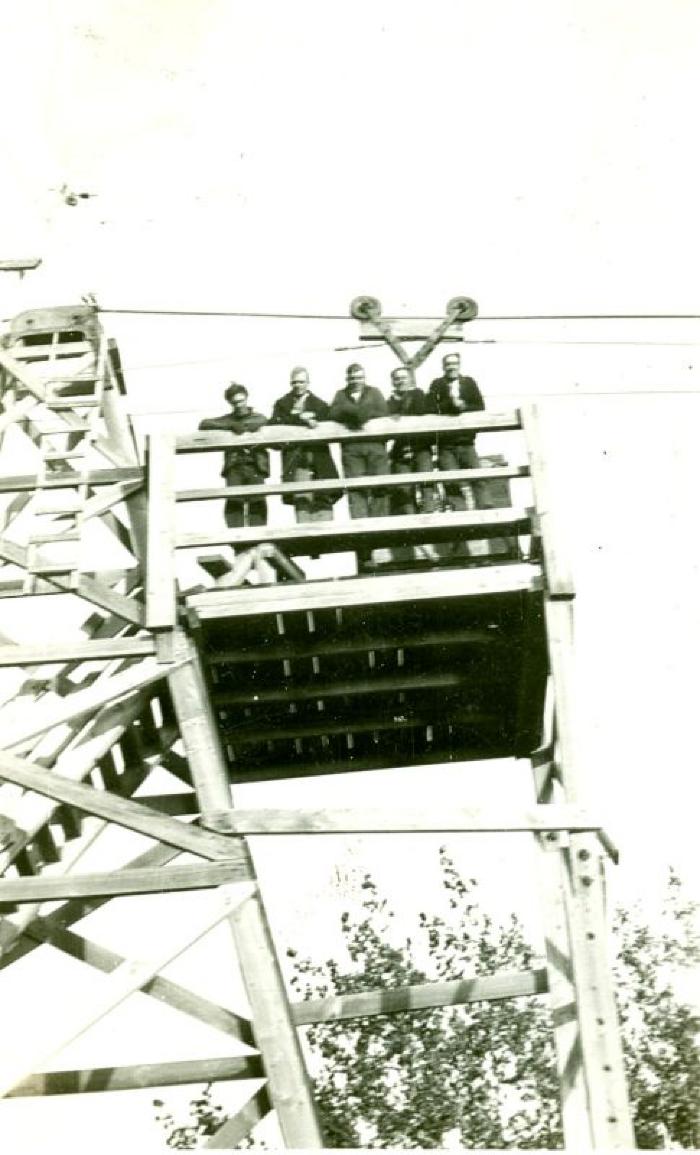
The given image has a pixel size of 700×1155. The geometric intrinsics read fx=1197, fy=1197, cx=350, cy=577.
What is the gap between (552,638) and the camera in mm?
7836

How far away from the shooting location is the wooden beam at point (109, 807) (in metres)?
7.28

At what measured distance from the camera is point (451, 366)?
32.4 feet

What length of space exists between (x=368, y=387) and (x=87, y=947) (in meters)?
4.99

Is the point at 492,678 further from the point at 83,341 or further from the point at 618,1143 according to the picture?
the point at 83,341

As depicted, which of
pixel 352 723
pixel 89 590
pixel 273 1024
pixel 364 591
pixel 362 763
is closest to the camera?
pixel 273 1024

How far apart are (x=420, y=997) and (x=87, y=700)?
3.63 meters

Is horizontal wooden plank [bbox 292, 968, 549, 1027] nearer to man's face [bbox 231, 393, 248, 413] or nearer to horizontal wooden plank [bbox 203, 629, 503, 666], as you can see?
horizontal wooden plank [bbox 203, 629, 503, 666]

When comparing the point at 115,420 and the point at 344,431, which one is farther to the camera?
the point at 115,420

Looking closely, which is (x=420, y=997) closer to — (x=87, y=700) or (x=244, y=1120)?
(x=244, y=1120)

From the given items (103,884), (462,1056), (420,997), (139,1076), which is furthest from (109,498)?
(462,1056)

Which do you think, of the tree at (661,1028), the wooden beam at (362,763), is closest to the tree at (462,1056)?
the tree at (661,1028)

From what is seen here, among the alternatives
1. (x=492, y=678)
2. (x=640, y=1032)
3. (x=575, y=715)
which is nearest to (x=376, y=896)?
(x=640, y=1032)

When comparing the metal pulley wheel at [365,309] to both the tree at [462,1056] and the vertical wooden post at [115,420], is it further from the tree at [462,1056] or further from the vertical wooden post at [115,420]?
the tree at [462,1056]

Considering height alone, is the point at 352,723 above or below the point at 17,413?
below
